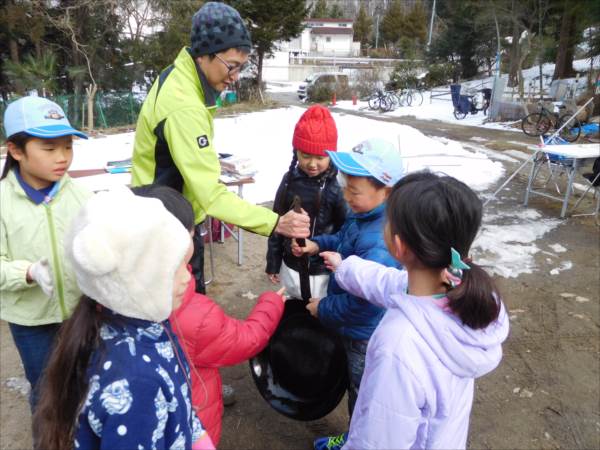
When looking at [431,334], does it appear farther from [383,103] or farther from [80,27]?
[383,103]

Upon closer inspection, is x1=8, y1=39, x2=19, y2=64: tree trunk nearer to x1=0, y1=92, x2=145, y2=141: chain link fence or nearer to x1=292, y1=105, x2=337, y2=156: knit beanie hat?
x1=0, y1=92, x2=145, y2=141: chain link fence

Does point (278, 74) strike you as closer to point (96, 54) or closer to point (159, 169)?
point (96, 54)

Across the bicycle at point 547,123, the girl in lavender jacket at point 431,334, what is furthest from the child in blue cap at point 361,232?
the bicycle at point 547,123

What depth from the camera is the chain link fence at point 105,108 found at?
14312 millimetres

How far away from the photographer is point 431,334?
1.18 m

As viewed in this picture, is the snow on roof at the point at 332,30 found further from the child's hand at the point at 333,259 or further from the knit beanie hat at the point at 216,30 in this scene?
the child's hand at the point at 333,259

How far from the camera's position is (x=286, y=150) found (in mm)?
9617

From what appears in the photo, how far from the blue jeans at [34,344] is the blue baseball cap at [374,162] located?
4.51ft

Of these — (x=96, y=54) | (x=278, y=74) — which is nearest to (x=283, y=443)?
(x=96, y=54)

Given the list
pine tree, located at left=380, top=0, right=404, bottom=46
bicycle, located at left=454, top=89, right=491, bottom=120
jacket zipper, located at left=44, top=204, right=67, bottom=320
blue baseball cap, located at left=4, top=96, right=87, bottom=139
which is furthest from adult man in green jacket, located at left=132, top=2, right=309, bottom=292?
pine tree, located at left=380, top=0, right=404, bottom=46

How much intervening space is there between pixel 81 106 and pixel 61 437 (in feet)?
51.2

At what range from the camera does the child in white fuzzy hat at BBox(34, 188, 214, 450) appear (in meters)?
0.92

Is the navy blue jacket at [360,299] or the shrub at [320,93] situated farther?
the shrub at [320,93]

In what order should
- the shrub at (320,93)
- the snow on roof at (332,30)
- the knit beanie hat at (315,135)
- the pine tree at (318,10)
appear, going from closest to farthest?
the knit beanie hat at (315,135) < the shrub at (320,93) < the snow on roof at (332,30) < the pine tree at (318,10)
